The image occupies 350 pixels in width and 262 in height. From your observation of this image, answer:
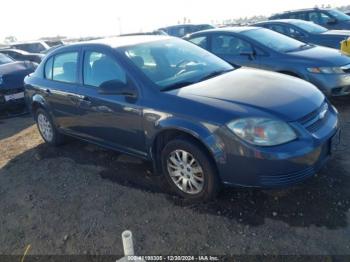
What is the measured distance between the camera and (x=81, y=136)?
4.93 metres

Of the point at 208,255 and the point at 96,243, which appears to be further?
the point at 96,243

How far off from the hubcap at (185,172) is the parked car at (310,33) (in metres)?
6.71

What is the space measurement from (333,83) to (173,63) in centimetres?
297

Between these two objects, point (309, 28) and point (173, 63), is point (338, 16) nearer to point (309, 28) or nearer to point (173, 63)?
point (309, 28)

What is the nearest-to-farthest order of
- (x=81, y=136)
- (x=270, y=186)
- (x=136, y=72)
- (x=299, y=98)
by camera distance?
(x=270, y=186), (x=299, y=98), (x=136, y=72), (x=81, y=136)

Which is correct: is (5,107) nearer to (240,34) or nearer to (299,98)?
(240,34)

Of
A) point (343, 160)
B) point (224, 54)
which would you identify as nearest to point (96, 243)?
point (343, 160)

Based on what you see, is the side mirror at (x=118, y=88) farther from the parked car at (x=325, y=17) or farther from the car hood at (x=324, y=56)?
the parked car at (x=325, y=17)

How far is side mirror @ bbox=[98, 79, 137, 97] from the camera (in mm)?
3816

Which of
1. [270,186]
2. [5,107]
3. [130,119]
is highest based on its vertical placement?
[130,119]

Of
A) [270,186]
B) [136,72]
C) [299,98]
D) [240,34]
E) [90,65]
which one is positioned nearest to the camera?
[270,186]

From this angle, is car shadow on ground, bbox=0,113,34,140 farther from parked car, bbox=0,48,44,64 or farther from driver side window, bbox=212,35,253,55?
parked car, bbox=0,48,44,64

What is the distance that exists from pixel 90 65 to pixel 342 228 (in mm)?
3257

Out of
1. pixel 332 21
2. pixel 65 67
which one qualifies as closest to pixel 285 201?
pixel 65 67
